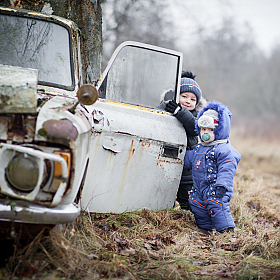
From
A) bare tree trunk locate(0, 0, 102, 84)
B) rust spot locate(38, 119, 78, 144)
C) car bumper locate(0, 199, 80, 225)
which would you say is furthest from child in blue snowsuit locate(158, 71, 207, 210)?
car bumper locate(0, 199, 80, 225)

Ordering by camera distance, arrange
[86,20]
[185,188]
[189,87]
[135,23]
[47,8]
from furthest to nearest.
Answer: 1. [135,23]
2. [86,20]
3. [47,8]
4. [189,87]
5. [185,188]

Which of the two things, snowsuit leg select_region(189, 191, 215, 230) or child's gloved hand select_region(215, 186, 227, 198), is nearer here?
child's gloved hand select_region(215, 186, 227, 198)

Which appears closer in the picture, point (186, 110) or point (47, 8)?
point (186, 110)

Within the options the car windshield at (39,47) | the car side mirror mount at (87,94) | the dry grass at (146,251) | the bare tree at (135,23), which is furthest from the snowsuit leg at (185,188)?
the bare tree at (135,23)

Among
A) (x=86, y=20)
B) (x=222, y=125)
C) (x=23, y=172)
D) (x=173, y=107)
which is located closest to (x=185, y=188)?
(x=222, y=125)

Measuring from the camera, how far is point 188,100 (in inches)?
164

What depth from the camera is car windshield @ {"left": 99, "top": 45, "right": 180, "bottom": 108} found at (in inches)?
137

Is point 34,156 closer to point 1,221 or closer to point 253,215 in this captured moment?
point 1,221

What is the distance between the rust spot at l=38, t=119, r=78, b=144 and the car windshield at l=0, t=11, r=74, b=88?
1057 millimetres

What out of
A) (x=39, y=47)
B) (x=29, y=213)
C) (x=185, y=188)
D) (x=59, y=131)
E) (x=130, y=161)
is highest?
(x=39, y=47)

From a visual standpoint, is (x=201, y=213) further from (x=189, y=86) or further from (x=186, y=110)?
(x=189, y=86)

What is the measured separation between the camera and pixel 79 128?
Answer: 2.23 m

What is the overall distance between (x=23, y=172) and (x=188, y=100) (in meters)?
2.64

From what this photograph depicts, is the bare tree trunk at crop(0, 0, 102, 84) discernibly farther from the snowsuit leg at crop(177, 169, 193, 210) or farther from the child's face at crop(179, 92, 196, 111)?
the snowsuit leg at crop(177, 169, 193, 210)
